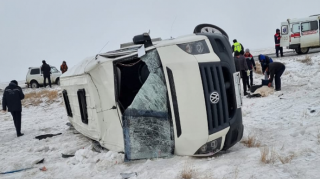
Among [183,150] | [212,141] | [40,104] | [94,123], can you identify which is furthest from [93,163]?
[40,104]

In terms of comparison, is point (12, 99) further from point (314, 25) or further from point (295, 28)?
point (314, 25)

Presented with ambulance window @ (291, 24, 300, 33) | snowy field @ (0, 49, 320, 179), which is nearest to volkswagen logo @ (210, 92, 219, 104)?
snowy field @ (0, 49, 320, 179)

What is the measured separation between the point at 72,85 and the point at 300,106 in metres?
4.87

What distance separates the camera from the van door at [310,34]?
16734 mm

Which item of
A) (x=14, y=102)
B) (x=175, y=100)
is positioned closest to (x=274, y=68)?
(x=175, y=100)

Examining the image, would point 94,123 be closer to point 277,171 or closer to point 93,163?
point 93,163

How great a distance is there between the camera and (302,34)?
1692 cm

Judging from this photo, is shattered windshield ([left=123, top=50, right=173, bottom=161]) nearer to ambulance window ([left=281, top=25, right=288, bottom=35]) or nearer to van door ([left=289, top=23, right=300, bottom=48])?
van door ([left=289, top=23, right=300, bottom=48])

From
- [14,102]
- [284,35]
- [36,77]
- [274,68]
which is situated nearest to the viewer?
[14,102]

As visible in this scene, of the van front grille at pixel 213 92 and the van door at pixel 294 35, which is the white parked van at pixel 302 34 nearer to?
the van door at pixel 294 35

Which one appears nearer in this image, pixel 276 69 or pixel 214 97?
pixel 214 97

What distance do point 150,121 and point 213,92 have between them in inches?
36.3

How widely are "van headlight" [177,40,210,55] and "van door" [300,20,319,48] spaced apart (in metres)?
15.4

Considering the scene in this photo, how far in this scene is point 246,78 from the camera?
393 inches
